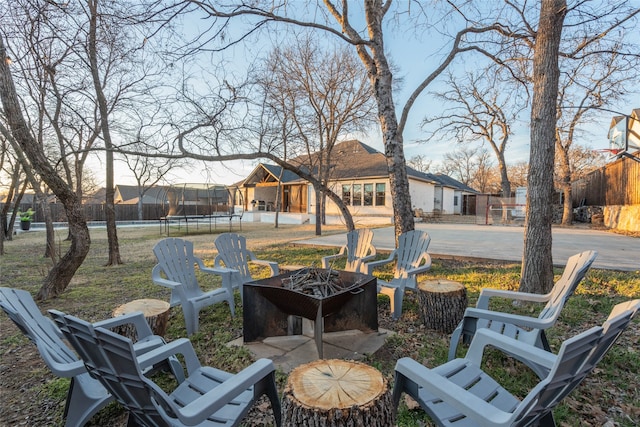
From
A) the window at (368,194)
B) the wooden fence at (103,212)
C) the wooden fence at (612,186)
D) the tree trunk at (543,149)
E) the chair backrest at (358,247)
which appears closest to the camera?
the tree trunk at (543,149)

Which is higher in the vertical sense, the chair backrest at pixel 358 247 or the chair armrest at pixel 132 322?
the chair backrest at pixel 358 247

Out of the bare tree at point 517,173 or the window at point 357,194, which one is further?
the bare tree at point 517,173

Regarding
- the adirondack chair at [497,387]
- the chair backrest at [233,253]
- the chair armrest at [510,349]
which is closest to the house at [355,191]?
the chair backrest at [233,253]

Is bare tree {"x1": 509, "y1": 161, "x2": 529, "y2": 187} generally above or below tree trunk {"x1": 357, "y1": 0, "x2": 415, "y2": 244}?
above

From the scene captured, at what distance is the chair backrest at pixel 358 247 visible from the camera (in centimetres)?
447

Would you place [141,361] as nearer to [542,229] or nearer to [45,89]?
[542,229]

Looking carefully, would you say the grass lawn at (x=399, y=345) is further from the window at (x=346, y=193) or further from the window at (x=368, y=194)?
the window at (x=346, y=193)

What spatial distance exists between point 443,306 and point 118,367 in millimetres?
2869

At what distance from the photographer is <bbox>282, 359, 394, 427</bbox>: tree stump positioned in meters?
1.25

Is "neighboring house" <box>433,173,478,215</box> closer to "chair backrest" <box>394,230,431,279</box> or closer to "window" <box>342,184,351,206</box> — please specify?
"window" <box>342,184,351,206</box>

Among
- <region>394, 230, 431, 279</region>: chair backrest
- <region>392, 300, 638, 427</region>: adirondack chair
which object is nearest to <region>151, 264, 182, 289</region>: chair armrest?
<region>392, 300, 638, 427</region>: adirondack chair

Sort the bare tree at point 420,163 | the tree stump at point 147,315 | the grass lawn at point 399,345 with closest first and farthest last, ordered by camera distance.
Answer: the grass lawn at point 399,345 → the tree stump at point 147,315 → the bare tree at point 420,163

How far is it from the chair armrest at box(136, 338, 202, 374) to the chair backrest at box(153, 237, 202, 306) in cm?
171

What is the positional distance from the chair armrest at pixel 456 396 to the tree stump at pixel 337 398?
17cm
